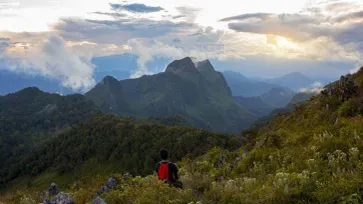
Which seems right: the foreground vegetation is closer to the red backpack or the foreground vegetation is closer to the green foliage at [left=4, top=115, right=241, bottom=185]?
the red backpack

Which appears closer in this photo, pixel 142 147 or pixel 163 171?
pixel 163 171

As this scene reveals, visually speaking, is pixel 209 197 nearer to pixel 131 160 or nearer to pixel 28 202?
pixel 28 202

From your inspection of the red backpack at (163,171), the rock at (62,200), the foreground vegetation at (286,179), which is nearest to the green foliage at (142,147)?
the foreground vegetation at (286,179)

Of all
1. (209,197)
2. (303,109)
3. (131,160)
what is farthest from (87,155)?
(209,197)

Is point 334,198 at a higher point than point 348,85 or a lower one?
lower

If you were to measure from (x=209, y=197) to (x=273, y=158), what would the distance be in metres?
6.21

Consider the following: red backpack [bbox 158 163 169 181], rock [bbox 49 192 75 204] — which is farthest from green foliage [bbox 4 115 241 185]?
rock [bbox 49 192 75 204]

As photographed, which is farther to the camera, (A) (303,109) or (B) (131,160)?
(B) (131,160)

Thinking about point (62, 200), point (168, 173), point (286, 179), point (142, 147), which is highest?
point (286, 179)

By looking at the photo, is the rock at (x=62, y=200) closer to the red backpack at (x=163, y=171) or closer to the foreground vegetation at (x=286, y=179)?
the foreground vegetation at (x=286, y=179)

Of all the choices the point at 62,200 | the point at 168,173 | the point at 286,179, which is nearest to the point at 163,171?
the point at 168,173

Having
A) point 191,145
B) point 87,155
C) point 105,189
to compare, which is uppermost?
point 105,189

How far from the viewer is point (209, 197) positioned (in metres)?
12.2

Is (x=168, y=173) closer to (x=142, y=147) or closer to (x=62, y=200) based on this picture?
(x=62, y=200)
